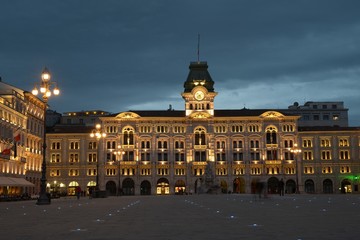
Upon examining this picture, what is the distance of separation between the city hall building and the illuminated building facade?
0.73ft

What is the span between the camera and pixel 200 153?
396ft

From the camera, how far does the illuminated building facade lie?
120 metres

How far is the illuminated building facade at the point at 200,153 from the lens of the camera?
120m

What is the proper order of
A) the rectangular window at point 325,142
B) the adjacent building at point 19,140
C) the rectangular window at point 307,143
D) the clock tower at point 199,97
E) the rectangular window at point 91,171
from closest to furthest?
the adjacent building at point 19,140, the rectangular window at point 91,171, the clock tower at point 199,97, the rectangular window at point 325,142, the rectangular window at point 307,143

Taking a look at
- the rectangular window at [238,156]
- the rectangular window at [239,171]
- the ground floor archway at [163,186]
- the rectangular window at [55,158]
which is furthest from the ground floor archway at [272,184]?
the rectangular window at [55,158]

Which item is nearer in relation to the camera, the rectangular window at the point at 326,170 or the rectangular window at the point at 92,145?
the rectangular window at the point at 326,170

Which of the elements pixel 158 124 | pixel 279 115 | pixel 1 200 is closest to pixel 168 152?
pixel 158 124

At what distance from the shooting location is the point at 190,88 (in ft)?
→ 423

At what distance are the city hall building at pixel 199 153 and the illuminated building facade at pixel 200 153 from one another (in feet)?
0.73

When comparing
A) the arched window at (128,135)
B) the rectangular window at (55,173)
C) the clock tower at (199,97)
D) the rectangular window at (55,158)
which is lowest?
the rectangular window at (55,173)

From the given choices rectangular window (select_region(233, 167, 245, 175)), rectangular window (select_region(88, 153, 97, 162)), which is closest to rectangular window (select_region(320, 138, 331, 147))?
rectangular window (select_region(233, 167, 245, 175))

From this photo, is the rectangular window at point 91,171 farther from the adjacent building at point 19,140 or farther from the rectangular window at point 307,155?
the rectangular window at point 307,155

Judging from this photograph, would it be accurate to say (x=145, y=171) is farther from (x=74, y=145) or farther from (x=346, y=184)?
(x=346, y=184)

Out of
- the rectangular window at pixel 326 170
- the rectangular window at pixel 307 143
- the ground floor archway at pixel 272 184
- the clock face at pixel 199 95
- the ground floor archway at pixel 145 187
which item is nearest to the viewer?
the ground floor archway at pixel 272 184
